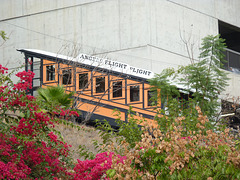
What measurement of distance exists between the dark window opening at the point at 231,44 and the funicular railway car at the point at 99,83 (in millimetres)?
9099

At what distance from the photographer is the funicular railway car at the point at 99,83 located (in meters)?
20.1

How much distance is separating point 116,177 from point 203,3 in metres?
28.0

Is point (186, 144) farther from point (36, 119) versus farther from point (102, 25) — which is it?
point (102, 25)

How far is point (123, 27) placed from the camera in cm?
2995

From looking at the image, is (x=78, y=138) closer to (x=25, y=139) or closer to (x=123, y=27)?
(x=25, y=139)

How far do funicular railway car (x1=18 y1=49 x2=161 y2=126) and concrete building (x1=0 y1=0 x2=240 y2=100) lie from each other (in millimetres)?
6879

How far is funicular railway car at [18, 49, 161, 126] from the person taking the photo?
20094 millimetres

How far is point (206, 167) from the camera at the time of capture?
5.98m

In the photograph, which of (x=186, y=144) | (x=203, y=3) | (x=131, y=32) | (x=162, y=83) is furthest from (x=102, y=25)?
(x=186, y=144)

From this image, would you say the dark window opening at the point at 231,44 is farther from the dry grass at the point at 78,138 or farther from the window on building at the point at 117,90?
the dry grass at the point at 78,138

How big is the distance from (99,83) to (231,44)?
2279 cm

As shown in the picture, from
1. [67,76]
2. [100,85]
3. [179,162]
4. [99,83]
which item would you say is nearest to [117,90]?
[100,85]

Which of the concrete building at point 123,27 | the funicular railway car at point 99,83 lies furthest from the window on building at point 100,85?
the concrete building at point 123,27

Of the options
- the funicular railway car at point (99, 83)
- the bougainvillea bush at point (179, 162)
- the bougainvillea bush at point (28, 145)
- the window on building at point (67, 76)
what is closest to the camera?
the bougainvillea bush at point (179, 162)
